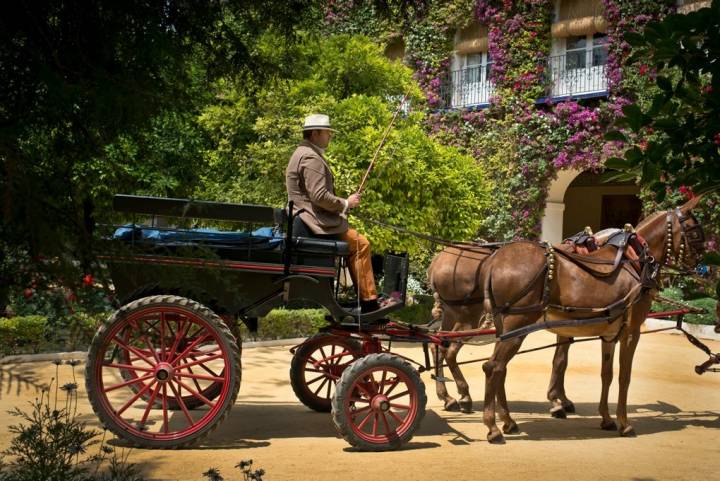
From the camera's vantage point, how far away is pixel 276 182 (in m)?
13.7

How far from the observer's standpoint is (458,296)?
823 centimetres

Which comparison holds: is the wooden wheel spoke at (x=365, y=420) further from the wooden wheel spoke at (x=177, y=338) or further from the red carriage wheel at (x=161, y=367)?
the wooden wheel spoke at (x=177, y=338)

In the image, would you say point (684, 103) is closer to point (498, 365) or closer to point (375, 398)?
point (375, 398)

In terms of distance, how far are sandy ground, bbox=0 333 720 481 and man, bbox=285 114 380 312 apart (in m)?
1.28

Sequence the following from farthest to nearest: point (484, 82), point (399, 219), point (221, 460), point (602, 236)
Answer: point (484, 82), point (399, 219), point (602, 236), point (221, 460)

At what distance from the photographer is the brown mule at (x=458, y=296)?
26.7 ft

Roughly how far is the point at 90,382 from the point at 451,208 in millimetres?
8543

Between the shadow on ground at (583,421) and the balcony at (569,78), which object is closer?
the shadow on ground at (583,421)

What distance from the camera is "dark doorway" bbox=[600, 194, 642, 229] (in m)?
23.3

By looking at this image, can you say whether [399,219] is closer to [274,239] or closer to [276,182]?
[276,182]

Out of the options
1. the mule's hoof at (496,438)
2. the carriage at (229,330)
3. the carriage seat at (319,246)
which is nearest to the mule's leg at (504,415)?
the mule's hoof at (496,438)

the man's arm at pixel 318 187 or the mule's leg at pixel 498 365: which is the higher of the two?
the man's arm at pixel 318 187

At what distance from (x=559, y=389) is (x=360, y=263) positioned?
2.44 metres

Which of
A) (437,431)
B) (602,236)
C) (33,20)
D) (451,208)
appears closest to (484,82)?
(451,208)
